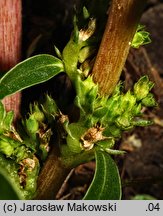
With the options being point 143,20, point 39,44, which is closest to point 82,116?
point 39,44

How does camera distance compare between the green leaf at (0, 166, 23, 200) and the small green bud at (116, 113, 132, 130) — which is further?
the small green bud at (116, 113, 132, 130)

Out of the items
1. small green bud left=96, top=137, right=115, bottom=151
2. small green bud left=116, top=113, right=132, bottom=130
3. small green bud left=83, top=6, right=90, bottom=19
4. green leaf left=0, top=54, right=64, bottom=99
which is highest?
small green bud left=83, top=6, right=90, bottom=19

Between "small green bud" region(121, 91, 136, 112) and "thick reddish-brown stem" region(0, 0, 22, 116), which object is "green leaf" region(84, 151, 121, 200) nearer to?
"small green bud" region(121, 91, 136, 112)

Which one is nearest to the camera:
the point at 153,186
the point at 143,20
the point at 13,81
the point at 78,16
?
the point at 13,81

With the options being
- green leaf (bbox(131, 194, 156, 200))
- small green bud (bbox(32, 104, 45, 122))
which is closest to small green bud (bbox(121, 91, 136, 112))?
small green bud (bbox(32, 104, 45, 122))

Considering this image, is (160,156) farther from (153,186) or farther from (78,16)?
(78,16)
